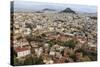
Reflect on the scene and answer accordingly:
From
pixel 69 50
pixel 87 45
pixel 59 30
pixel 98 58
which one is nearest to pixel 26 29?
pixel 59 30

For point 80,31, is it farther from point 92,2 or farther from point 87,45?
point 92,2

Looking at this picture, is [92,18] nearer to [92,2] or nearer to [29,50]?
[92,2]

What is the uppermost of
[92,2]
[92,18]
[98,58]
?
[92,2]

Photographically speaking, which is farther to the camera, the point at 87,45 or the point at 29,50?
the point at 87,45

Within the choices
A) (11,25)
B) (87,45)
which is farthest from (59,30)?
(11,25)
